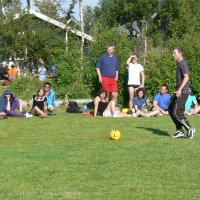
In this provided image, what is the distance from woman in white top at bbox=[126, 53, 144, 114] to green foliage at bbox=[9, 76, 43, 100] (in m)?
7.44

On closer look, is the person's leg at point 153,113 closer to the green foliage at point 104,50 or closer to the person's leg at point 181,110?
the green foliage at point 104,50

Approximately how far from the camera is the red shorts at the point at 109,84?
17734 millimetres

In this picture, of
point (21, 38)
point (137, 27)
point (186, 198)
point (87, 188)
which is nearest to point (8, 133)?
point (87, 188)

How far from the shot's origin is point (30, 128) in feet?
45.1

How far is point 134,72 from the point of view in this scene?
18234 millimetres

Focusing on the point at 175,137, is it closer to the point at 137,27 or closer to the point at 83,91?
the point at 83,91

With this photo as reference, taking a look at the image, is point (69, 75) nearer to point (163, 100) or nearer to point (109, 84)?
point (109, 84)

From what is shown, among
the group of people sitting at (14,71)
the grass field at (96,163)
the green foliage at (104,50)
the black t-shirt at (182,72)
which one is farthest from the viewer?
the group of people sitting at (14,71)

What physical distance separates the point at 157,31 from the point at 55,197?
4717 centimetres

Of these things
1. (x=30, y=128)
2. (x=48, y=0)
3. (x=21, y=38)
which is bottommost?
(x=30, y=128)

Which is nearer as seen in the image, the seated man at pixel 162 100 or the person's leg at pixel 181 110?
the person's leg at pixel 181 110

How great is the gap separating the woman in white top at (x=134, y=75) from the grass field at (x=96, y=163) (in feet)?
A: 13.1

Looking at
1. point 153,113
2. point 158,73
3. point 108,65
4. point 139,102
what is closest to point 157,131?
point 153,113

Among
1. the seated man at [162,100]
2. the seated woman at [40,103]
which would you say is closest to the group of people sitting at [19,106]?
the seated woman at [40,103]
